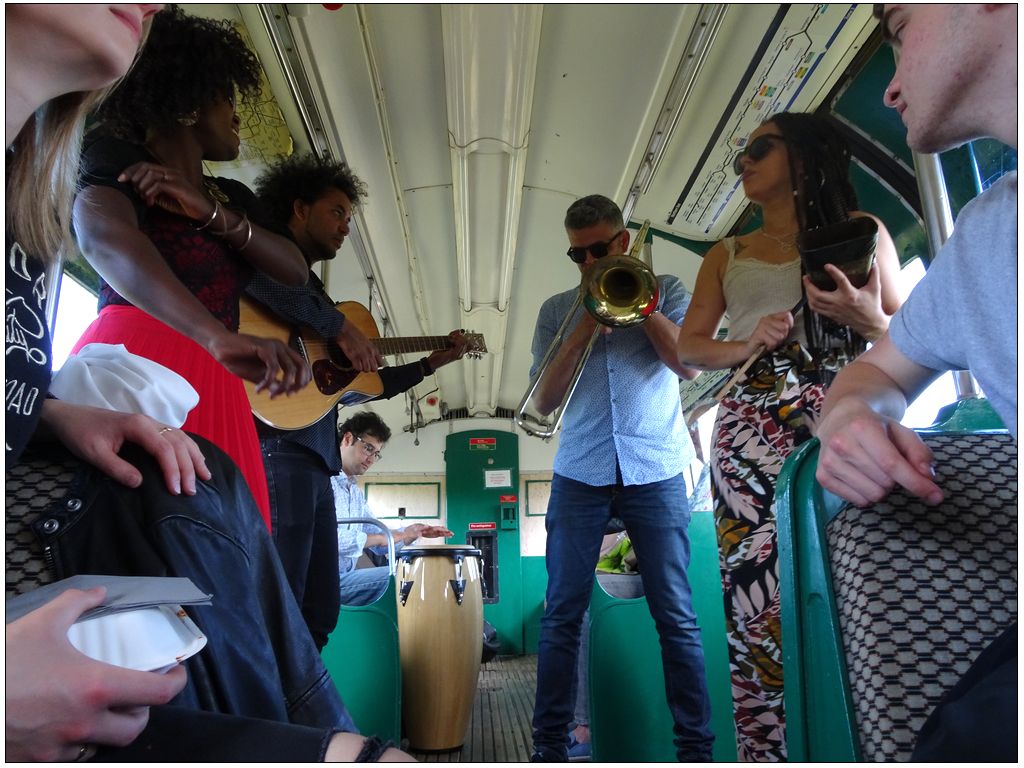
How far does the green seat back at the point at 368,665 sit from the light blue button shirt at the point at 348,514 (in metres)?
0.95

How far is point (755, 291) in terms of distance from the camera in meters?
1.70

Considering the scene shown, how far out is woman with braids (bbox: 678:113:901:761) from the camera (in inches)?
55.7

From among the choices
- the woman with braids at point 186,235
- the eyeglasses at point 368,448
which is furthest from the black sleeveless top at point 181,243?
the eyeglasses at point 368,448

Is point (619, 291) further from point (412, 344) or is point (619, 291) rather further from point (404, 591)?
point (404, 591)

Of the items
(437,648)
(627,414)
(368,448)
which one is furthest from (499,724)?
(627,414)

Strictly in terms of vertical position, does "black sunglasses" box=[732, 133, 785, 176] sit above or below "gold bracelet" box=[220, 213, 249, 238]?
above

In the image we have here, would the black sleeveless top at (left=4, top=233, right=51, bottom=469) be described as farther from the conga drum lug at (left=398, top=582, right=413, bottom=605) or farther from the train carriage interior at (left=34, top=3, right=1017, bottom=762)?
the conga drum lug at (left=398, top=582, right=413, bottom=605)

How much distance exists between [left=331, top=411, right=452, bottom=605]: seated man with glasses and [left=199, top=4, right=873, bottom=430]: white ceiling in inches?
41.8

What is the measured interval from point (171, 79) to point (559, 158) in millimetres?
2478

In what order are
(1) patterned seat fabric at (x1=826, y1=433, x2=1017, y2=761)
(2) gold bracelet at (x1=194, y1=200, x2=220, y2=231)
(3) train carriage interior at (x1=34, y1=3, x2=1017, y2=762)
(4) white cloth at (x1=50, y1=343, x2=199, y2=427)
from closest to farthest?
(1) patterned seat fabric at (x1=826, y1=433, x2=1017, y2=761) → (4) white cloth at (x1=50, y1=343, x2=199, y2=427) → (2) gold bracelet at (x1=194, y1=200, x2=220, y2=231) → (3) train carriage interior at (x1=34, y1=3, x2=1017, y2=762)

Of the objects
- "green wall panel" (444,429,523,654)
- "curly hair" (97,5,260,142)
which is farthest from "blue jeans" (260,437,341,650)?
"green wall panel" (444,429,523,654)

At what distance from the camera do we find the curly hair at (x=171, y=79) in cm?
194

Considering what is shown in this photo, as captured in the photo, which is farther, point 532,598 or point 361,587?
point 532,598

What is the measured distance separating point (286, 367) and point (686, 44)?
2.31 meters
